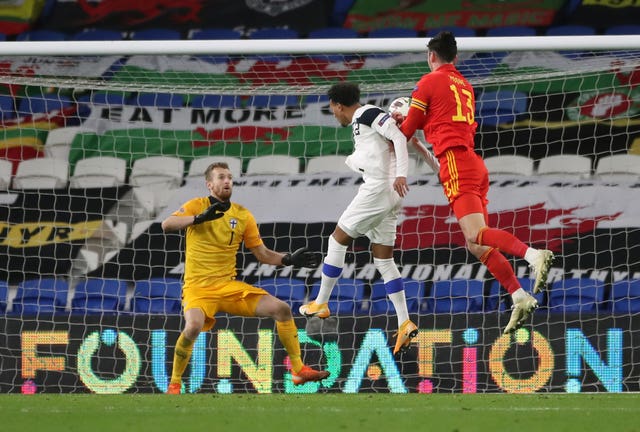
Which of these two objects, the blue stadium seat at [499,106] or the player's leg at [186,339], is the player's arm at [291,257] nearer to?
the player's leg at [186,339]

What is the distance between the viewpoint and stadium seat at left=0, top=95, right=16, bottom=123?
394 inches

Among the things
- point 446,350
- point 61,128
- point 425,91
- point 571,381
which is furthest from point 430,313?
point 61,128

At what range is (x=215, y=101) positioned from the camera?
1009 cm

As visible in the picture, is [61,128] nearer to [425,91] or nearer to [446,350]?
[446,350]

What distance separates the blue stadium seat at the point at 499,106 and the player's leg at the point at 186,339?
12.1 ft

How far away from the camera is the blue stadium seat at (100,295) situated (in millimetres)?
9352

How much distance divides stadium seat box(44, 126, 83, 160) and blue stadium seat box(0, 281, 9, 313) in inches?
50.7

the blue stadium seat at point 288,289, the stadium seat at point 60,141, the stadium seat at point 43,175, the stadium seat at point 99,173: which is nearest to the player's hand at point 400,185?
the blue stadium seat at point 288,289

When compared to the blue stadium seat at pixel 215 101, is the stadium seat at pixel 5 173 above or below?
below

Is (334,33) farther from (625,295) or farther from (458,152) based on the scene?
(458,152)

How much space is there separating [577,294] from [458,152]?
3.67 m

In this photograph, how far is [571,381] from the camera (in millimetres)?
8234

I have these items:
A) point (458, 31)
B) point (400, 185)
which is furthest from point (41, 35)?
point (400, 185)

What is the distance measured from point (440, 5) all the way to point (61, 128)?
3.70 metres
